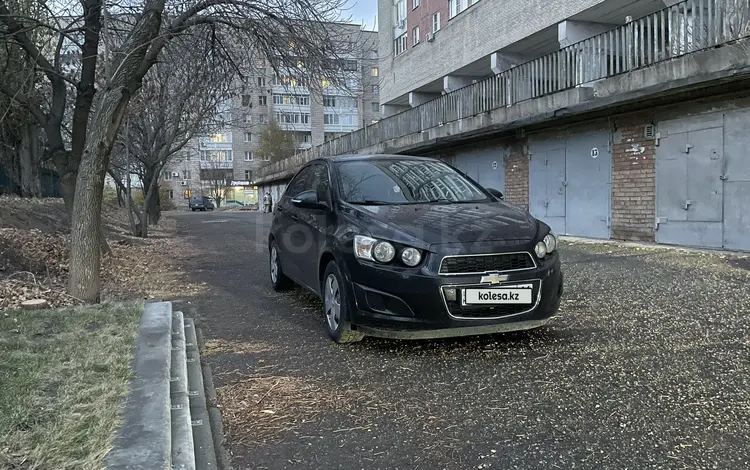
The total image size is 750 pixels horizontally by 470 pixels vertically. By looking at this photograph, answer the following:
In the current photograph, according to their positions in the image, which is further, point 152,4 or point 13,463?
point 152,4

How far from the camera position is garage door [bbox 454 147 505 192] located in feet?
52.6

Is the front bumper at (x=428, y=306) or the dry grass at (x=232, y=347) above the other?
the front bumper at (x=428, y=306)

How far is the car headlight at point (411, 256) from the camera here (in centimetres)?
407

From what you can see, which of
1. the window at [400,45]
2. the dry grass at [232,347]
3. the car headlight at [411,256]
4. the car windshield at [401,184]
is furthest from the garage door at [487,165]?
the window at [400,45]

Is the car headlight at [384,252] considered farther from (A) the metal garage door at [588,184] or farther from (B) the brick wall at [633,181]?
(A) the metal garage door at [588,184]

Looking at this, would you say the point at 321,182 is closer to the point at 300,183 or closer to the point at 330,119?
the point at 300,183

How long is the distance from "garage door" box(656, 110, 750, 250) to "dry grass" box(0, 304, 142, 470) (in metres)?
9.42

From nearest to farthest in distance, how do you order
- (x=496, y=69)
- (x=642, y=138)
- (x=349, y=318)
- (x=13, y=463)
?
(x=13, y=463), (x=349, y=318), (x=642, y=138), (x=496, y=69)

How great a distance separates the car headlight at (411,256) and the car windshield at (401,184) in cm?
102

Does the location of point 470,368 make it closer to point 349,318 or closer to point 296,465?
point 349,318

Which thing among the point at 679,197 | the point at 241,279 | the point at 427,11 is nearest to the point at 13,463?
the point at 241,279

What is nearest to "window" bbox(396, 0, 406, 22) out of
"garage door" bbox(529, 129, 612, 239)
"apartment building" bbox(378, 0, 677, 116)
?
"apartment building" bbox(378, 0, 677, 116)

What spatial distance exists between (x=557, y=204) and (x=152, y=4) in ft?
33.3

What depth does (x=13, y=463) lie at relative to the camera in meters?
2.46
